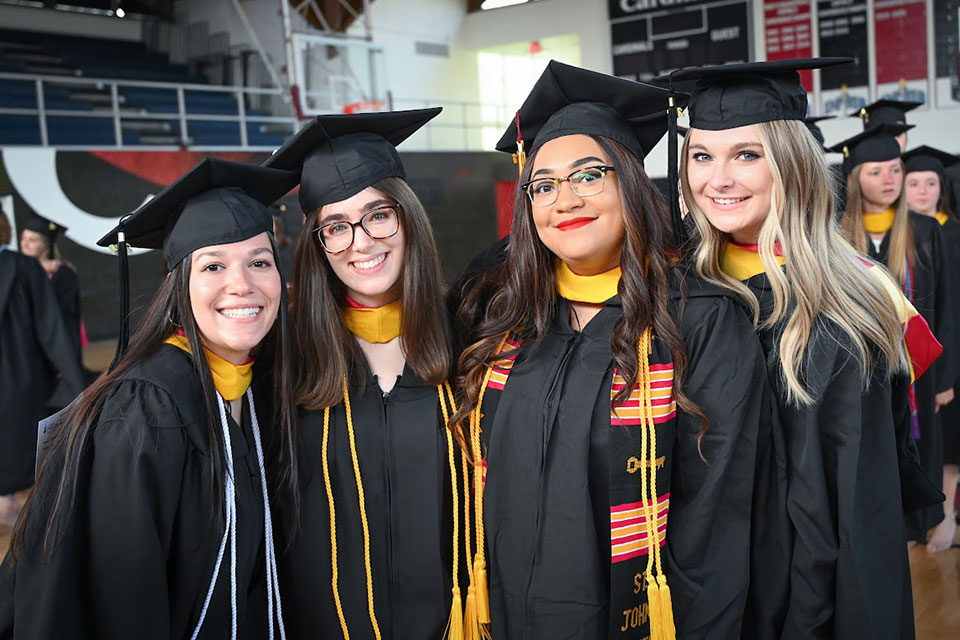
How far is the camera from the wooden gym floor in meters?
3.30

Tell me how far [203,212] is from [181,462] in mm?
552

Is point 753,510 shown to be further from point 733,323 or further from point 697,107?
point 697,107

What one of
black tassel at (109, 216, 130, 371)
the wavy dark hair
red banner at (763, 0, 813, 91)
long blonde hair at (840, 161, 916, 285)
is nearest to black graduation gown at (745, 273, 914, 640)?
the wavy dark hair

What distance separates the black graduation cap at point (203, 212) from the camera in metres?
1.84

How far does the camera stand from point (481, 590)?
1935mm

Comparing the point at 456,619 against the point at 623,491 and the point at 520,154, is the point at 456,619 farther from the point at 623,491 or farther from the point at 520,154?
the point at 520,154

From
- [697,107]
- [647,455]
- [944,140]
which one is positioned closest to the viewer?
[647,455]

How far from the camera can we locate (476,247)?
12711 millimetres

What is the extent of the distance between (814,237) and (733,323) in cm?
36

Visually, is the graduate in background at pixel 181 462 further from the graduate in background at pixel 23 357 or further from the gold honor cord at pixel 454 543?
the graduate in background at pixel 23 357

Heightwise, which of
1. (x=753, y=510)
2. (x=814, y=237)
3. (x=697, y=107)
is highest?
(x=697, y=107)

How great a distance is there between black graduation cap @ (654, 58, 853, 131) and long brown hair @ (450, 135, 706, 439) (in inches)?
11.1

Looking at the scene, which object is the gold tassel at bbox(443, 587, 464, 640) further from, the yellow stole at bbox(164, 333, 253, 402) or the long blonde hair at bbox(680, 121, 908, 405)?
the long blonde hair at bbox(680, 121, 908, 405)

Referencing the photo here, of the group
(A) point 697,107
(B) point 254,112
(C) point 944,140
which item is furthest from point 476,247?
(A) point 697,107
